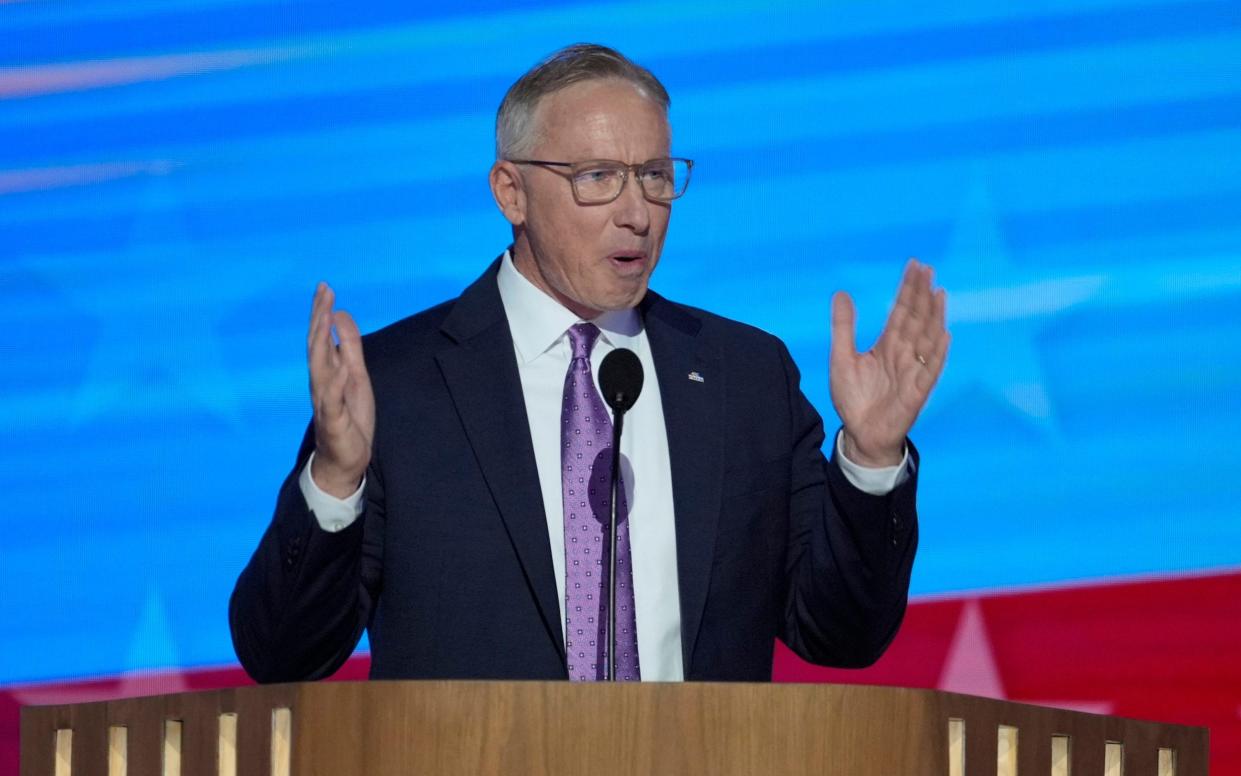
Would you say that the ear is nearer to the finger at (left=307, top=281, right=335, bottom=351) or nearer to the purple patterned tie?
the purple patterned tie

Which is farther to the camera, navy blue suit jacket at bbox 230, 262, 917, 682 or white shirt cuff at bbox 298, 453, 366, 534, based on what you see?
navy blue suit jacket at bbox 230, 262, 917, 682

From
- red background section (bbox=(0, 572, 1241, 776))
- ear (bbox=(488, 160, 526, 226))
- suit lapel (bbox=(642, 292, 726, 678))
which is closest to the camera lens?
suit lapel (bbox=(642, 292, 726, 678))

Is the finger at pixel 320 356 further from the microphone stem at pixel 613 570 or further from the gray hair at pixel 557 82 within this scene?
Answer: the gray hair at pixel 557 82

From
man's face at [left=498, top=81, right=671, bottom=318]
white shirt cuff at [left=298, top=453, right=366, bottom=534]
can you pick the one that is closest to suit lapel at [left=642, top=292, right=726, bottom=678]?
man's face at [left=498, top=81, right=671, bottom=318]

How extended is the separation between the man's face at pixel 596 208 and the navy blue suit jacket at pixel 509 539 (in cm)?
12

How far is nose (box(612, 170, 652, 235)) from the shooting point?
98.9 inches

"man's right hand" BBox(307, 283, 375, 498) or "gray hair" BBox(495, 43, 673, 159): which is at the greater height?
"gray hair" BBox(495, 43, 673, 159)

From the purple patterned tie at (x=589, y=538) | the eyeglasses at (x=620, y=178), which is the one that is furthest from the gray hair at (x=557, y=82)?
the purple patterned tie at (x=589, y=538)

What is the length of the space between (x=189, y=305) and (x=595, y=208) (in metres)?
1.31

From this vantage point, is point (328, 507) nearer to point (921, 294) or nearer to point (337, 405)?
point (337, 405)

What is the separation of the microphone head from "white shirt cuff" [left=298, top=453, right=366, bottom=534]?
1.05 feet

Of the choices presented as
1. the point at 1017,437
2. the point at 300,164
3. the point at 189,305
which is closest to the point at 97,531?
the point at 189,305

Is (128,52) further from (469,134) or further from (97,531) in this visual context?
(97,531)

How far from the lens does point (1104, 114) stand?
11.4 feet
